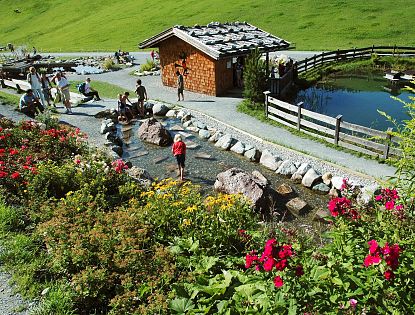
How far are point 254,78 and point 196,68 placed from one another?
4947mm

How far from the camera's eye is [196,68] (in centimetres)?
2441

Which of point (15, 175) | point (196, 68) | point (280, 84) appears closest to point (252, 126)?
point (280, 84)

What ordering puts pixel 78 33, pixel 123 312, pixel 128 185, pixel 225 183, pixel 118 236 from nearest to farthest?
pixel 123 312
pixel 118 236
pixel 128 185
pixel 225 183
pixel 78 33

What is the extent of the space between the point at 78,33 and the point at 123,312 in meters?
64.4

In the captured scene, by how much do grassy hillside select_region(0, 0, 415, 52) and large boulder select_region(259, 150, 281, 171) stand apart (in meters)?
28.9

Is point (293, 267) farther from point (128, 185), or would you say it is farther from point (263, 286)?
point (128, 185)

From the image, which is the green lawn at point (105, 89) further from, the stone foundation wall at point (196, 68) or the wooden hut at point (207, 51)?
the stone foundation wall at point (196, 68)

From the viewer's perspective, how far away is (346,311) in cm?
471

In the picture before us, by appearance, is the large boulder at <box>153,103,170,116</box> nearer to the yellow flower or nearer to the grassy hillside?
the yellow flower

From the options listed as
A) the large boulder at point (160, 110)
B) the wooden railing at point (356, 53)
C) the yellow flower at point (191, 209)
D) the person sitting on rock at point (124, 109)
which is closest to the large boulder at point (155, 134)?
the person sitting on rock at point (124, 109)

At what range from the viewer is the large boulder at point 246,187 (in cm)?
1158

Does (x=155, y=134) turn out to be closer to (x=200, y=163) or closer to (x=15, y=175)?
(x=200, y=163)

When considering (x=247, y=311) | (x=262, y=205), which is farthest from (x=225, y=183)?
(x=247, y=311)

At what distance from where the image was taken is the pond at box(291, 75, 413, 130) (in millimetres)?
21328
